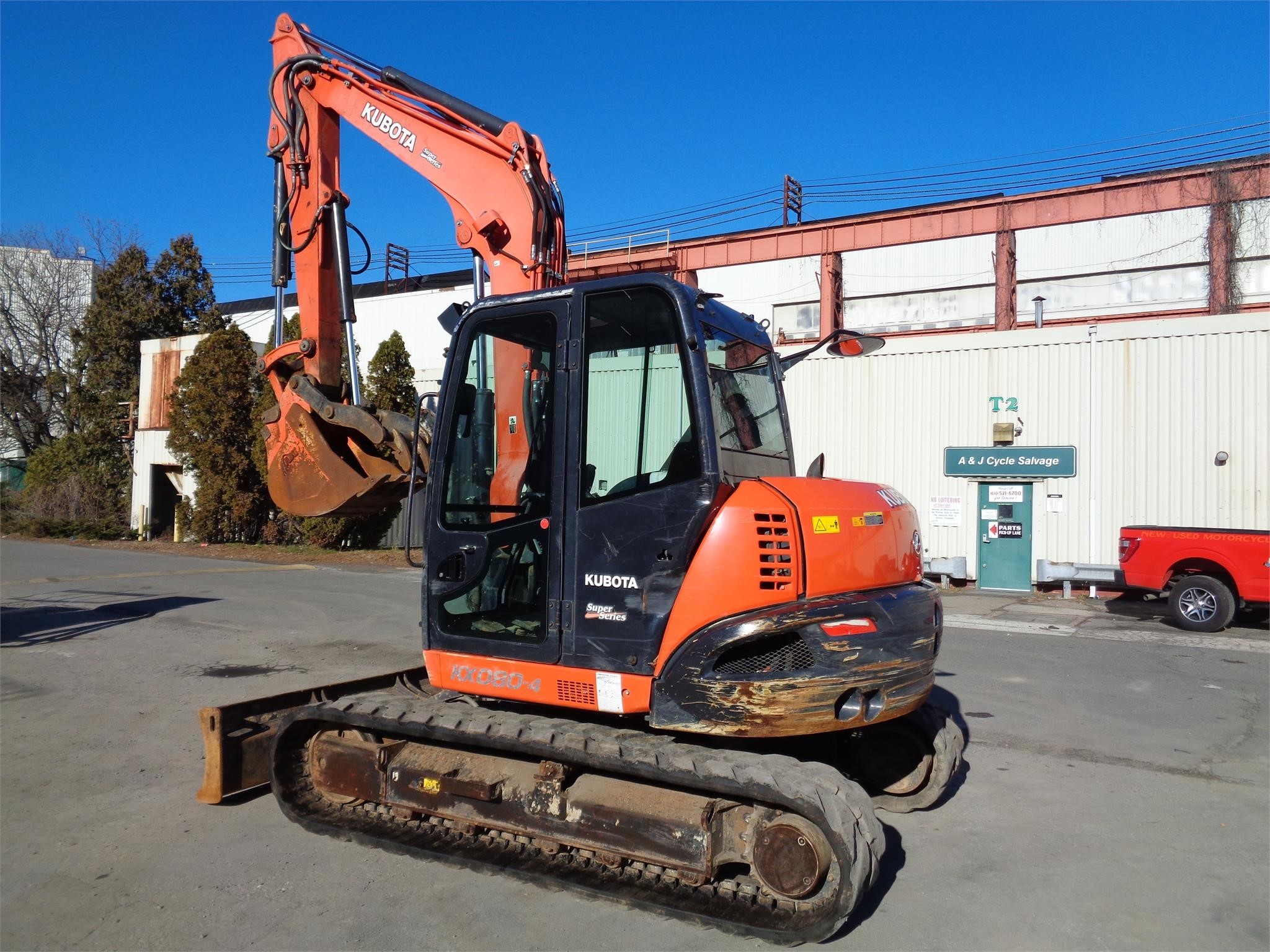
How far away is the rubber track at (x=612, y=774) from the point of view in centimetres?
388

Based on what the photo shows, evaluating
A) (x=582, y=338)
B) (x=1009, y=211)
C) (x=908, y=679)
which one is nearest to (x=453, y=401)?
(x=582, y=338)

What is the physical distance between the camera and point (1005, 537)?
63.5 feet

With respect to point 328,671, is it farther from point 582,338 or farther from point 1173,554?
point 1173,554

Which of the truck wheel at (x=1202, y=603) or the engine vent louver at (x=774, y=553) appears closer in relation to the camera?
the engine vent louver at (x=774, y=553)

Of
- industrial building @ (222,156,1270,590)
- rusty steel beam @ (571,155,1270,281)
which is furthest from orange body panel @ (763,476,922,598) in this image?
rusty steel beam @ (571,155,1270,281)

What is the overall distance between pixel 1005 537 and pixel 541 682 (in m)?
16.7

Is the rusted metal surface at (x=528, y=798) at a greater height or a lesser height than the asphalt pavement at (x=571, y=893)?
greater

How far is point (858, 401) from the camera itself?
21.2 meters

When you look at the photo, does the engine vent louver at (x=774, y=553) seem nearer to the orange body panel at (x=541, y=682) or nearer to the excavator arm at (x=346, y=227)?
the orange body panel at (x=541, y=682)

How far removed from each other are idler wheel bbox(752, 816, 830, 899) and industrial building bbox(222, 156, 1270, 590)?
16168 millimetres

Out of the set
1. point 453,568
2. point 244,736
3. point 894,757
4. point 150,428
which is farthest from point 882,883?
point 150,428

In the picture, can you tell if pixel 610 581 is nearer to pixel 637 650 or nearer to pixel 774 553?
pixel 637 650

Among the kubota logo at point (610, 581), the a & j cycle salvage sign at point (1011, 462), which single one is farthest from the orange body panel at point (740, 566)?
the a & j cycle salvage sign at point (1011, 462)

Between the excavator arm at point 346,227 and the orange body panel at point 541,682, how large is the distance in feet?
4.42
